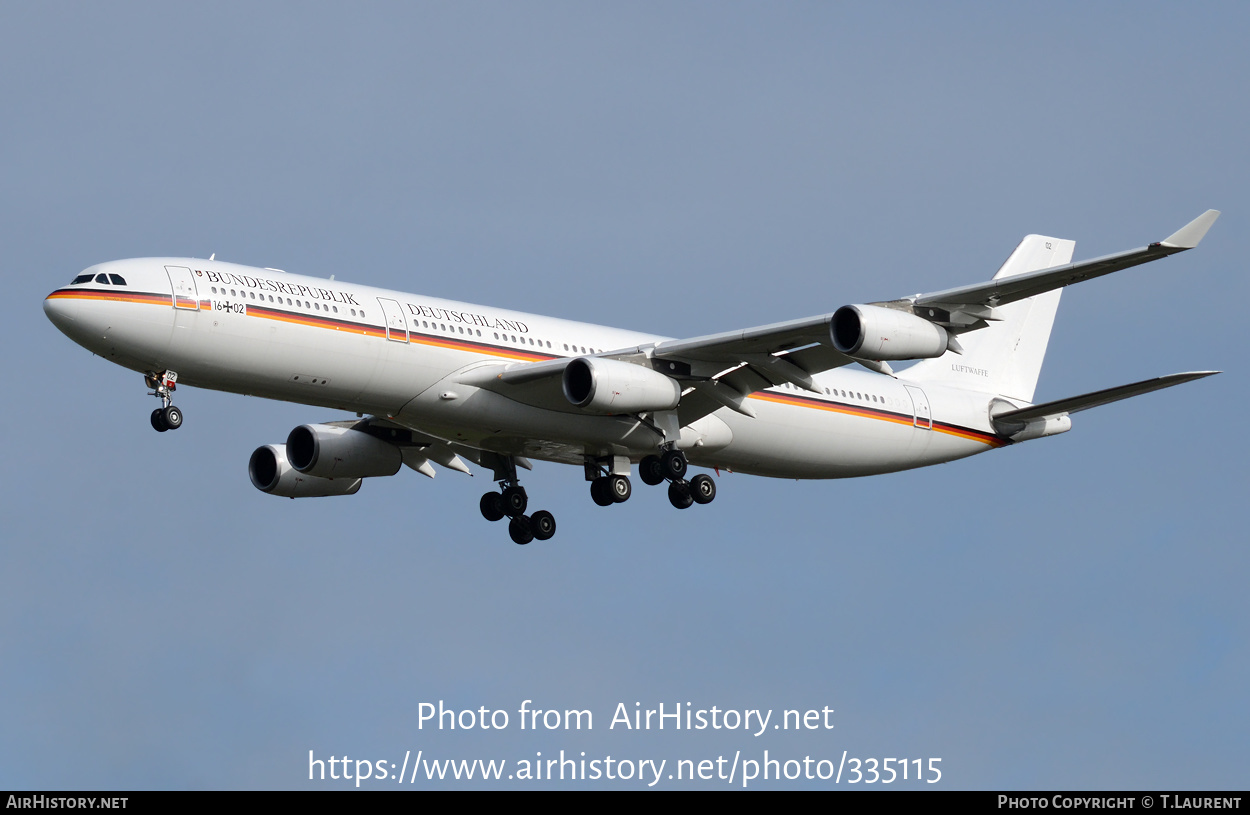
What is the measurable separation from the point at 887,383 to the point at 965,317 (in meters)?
9.58

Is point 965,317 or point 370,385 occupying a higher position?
point 965,317

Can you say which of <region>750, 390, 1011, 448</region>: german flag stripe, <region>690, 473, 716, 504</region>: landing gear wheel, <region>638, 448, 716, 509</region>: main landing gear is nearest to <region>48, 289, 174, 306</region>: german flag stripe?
<region>638, 448, 716, 509</region>: main landing gear

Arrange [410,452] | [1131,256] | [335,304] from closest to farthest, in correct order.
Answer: [1131,256] < [335,304] < [410,452]

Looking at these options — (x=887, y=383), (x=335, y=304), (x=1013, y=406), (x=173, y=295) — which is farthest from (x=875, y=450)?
(x=173, y=295)

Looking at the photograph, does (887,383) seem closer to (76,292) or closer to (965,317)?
(965,317)

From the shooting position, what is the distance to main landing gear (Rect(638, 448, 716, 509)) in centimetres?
4300

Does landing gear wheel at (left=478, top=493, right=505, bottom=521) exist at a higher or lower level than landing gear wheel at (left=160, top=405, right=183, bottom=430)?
higher

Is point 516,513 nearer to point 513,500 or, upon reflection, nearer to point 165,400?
point 513,500

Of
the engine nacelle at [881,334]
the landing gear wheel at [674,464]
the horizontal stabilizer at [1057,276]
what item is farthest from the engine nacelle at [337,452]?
the horizontal stabilizer at [1057,276]

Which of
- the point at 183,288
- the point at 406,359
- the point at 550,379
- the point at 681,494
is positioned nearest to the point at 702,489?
the point at 681,494

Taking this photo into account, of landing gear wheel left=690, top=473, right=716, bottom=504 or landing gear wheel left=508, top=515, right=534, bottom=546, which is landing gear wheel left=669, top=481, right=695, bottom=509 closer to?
landing gear wheel left=690, top=473, right=716, bottom=504

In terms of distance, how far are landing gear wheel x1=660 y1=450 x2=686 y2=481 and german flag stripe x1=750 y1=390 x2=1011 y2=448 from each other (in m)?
3.20

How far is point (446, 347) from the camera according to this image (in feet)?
Result: 131

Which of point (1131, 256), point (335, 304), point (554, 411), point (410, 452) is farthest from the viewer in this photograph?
point (410, 452)
